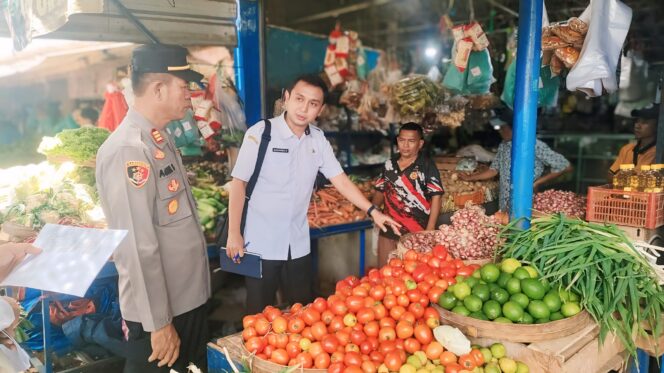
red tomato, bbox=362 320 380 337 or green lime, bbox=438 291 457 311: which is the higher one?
green lime, bbox=438 291 457 311

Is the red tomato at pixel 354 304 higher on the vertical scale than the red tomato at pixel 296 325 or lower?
higher

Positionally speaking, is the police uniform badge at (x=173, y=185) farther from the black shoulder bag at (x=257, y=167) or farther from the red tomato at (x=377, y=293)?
the red tomato at (x=377, y=293)

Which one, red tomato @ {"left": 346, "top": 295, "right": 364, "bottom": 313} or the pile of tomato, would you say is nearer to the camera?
the pile of tomato

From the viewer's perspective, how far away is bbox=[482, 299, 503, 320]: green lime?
2146 millimetres

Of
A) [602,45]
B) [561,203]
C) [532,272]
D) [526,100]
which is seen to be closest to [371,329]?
[532,272]

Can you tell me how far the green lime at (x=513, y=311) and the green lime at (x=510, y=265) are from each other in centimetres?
30

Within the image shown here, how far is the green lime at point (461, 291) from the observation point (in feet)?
7.45

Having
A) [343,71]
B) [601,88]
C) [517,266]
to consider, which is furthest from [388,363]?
[343,71]

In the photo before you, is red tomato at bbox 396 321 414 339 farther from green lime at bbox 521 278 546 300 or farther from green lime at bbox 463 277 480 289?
green lime at bbox 521 278 546 300

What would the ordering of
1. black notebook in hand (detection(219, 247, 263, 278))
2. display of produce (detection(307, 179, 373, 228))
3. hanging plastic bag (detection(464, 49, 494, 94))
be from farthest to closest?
Answer: display of produce (detection(307, 179, 373, 228))
hanging plastic bag (detection(464, 49, 494, 94))
black notebook in hand (detection(219, 247, 263, 278))

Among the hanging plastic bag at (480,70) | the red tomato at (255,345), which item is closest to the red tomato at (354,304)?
the red tomato at (255,345)

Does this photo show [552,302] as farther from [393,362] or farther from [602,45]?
[602,45]

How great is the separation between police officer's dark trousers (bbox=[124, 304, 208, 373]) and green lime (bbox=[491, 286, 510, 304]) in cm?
177

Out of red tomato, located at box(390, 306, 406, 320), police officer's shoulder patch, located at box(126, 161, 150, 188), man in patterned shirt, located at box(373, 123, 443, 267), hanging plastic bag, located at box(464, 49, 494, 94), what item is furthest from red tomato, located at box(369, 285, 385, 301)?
hanging plastic bag, located at box(464, 49, 494, 94)
